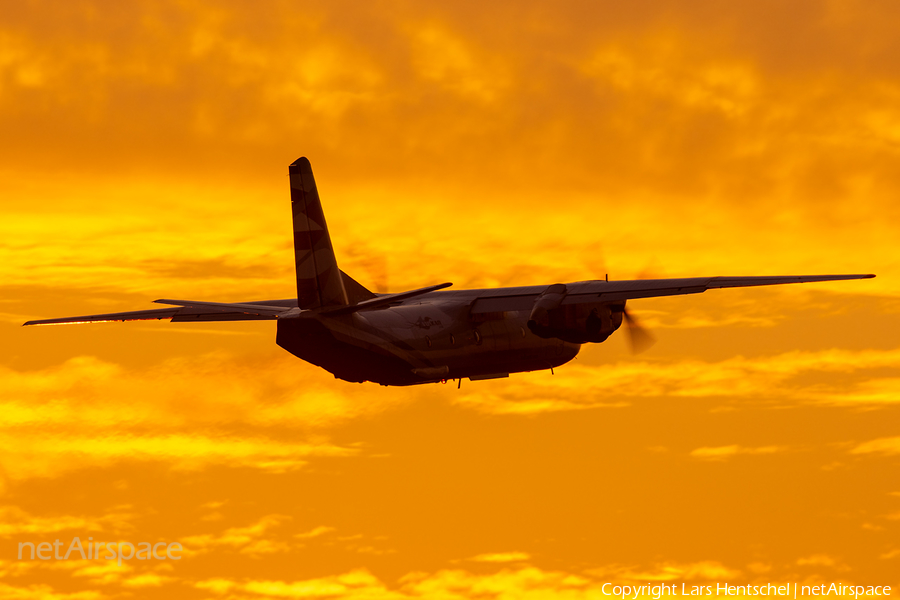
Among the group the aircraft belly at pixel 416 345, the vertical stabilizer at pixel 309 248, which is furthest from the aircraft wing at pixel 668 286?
the vertical stabilizer at pixel 309 248

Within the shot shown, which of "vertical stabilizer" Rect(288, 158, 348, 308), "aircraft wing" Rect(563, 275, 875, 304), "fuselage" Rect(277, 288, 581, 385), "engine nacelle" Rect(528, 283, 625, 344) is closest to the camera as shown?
"vertical stabilizer" Rect(288, 158, 348, 308)

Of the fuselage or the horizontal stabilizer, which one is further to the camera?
the fuselage

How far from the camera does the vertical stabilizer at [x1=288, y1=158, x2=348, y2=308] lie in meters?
49.3

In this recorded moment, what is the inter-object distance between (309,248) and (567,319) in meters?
11.8

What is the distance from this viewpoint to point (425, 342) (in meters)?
53.2

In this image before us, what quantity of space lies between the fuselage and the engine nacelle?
2.20 meters

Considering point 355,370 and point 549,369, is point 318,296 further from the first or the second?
point 549,369

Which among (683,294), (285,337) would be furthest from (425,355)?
(683,294)

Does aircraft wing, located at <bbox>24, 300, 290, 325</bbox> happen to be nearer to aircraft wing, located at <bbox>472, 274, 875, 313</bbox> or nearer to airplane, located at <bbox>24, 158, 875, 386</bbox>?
airplane, located at <bbox>24, 158, 875, 386</bbox>

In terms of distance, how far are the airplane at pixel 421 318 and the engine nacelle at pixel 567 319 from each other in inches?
1.7

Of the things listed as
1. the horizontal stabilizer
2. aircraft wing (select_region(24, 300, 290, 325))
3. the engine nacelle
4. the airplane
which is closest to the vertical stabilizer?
the airplane

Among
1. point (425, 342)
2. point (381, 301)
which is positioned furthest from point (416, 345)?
point (381, 301)

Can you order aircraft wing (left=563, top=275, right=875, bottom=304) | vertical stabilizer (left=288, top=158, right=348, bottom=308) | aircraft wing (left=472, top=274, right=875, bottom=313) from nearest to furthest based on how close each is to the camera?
vertical stabilizer (left=288, top=158, right=348, bottom=308) → aircraft wing (left=563, top=275, right=875, bottom=304) → aircraft wing (left=472, top=274, right=875, bottom=313)

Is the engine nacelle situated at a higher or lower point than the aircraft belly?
higher
